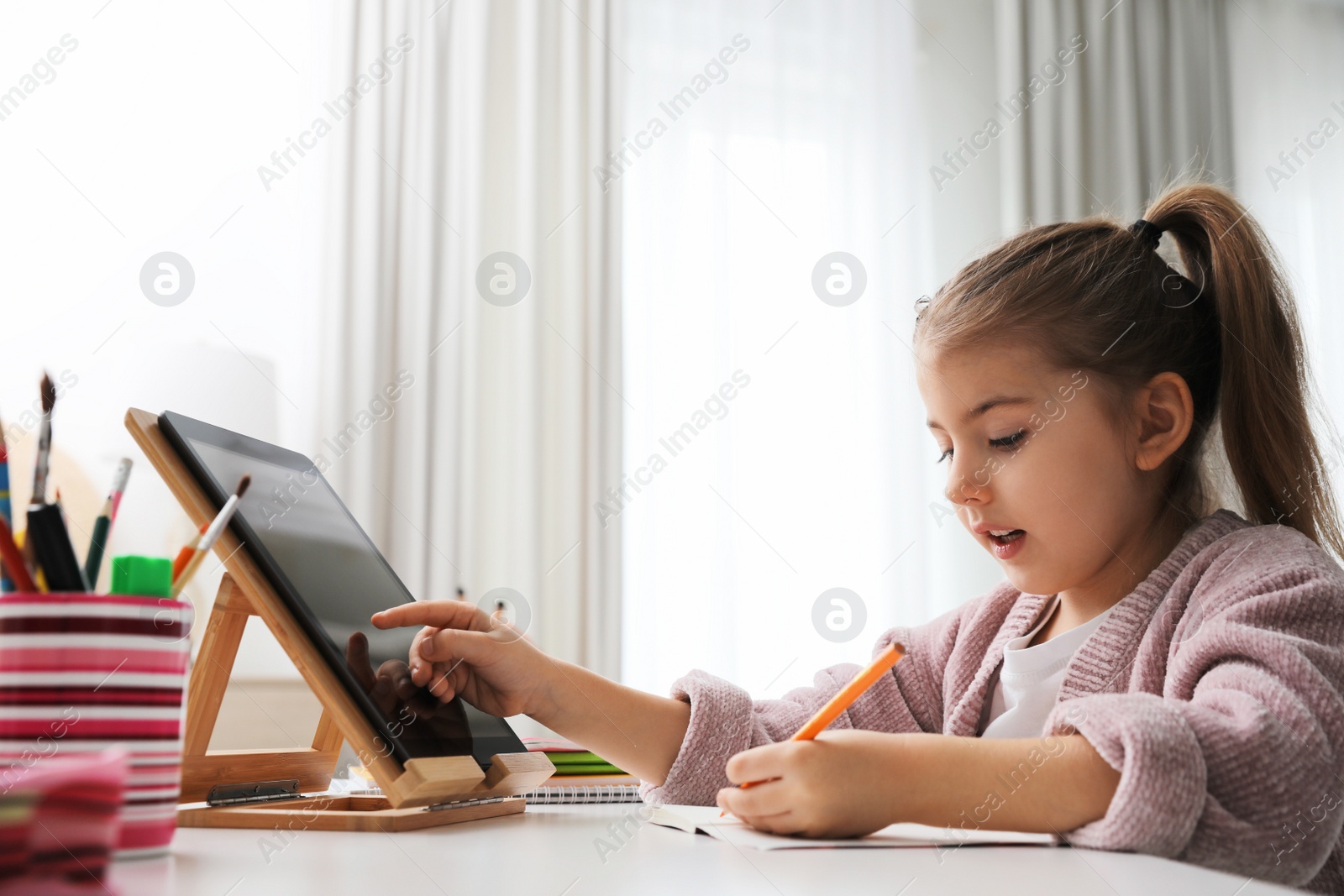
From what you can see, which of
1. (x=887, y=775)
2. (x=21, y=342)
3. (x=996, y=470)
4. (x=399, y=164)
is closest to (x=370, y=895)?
(x=887, y=775)

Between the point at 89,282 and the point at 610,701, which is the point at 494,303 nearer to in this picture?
the point at 89,282

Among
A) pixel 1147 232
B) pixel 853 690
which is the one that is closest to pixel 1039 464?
pixel 1147 232

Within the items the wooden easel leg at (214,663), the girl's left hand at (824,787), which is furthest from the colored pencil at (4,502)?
the girl's left hand at (824,787)

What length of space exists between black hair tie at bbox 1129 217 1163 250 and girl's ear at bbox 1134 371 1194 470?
0.14m

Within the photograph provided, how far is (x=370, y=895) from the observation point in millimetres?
368

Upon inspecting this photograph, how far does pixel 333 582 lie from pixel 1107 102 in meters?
2.61

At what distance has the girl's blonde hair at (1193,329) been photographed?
0.84m

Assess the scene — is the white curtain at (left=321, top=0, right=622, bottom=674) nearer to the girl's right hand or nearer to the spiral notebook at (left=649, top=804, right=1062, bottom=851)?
the girl's right hand

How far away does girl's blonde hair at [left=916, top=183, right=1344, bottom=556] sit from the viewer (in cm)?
84

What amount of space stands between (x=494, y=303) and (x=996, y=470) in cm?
137

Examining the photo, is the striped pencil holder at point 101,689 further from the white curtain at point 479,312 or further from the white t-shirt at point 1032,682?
the white curtain at point 479,312

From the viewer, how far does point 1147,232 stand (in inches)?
37.0

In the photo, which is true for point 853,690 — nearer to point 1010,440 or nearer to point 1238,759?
point 1238,759

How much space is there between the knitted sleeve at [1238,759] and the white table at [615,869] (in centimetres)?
3
